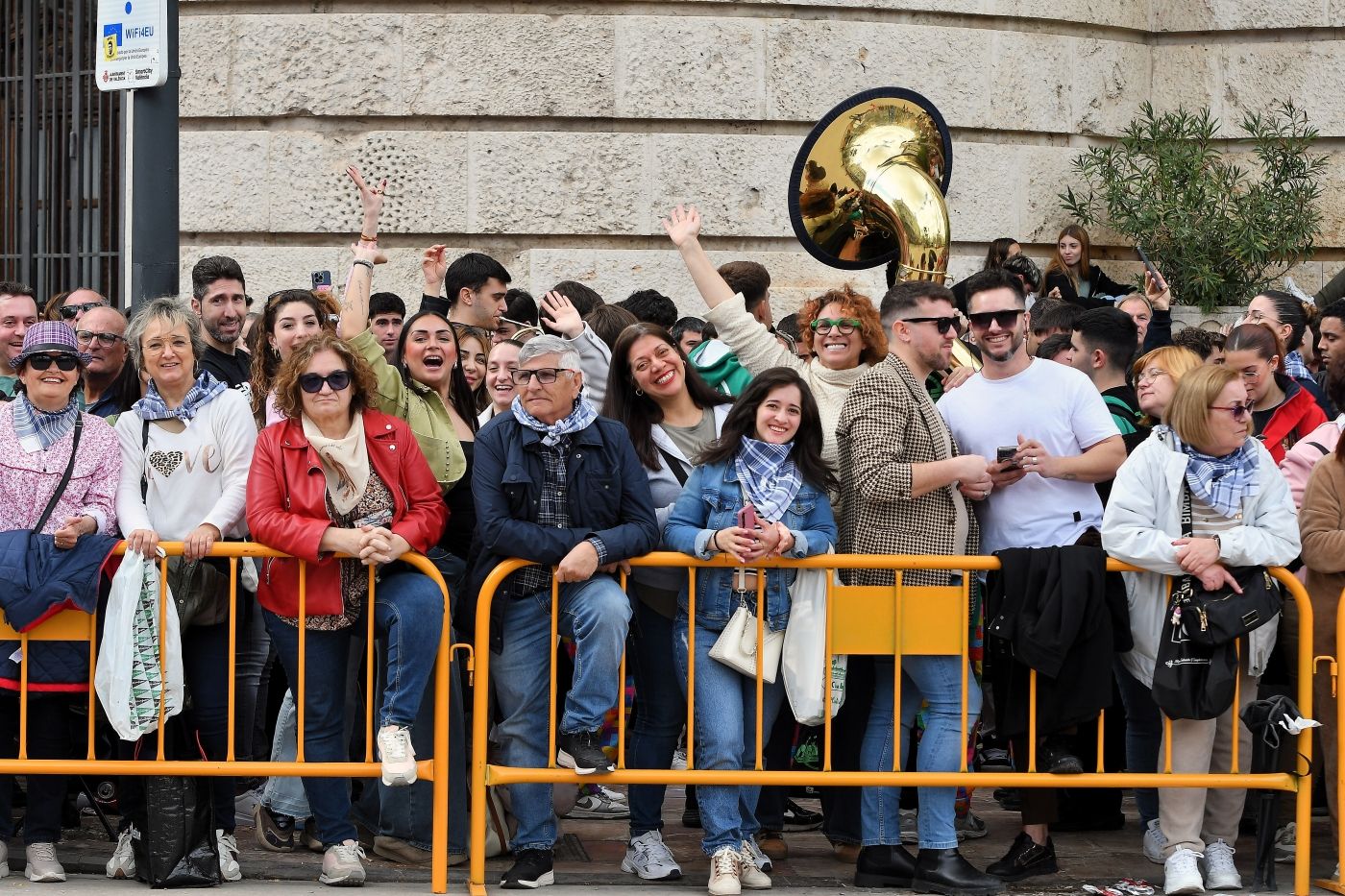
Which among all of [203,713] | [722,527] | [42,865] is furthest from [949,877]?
[42,865]

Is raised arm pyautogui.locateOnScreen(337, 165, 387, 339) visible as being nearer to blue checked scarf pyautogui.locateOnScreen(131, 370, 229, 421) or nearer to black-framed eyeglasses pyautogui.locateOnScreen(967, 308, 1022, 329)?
blue checked scarf pyautogui.locateOnScreen(131, 370, 229, 421)

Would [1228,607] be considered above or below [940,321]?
below

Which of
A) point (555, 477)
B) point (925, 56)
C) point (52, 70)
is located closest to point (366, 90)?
point (52, 70)

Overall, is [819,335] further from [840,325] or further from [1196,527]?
[1196,527]

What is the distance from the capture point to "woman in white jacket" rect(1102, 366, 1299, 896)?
5.70m

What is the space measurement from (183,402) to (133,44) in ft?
4.91

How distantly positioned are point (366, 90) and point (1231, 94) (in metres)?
5.55

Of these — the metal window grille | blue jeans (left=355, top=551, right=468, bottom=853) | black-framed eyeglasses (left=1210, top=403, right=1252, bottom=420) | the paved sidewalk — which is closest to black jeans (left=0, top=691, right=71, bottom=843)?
the paved sidewalk

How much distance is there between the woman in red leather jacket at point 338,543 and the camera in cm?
561

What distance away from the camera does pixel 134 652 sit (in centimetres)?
556

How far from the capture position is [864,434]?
587 centimetres

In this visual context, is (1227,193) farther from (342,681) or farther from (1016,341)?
(342,681)

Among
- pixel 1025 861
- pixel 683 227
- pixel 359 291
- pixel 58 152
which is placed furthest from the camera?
pixel 58 152

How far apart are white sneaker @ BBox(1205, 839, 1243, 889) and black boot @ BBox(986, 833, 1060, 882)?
19.7 inches
